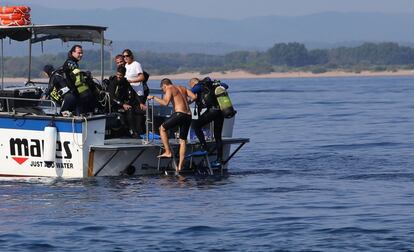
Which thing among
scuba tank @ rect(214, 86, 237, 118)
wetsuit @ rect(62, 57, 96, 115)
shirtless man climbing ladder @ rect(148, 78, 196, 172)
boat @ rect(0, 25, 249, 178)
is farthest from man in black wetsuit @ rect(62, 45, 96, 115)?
scuba tank @ rect(214, 86, 237, 118)

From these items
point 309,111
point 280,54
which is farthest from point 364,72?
point 309,111

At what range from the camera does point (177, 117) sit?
60.7ft

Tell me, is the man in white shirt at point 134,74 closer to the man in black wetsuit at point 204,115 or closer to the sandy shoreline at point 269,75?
the man in black wetsuit at point 204,115

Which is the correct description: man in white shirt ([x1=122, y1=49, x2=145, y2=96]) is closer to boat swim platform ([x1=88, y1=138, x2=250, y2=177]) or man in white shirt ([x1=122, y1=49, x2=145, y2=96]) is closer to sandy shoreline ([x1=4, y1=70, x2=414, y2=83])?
boat swim platform ([x1=88, y1=138, x2=250, y2=177])

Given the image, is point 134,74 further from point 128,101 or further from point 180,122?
point 180,122

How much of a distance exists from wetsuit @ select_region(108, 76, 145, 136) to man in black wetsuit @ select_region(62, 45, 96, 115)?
57 centimetres

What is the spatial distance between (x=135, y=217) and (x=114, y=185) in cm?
309

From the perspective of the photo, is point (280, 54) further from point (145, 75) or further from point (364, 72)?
point (145, 75)

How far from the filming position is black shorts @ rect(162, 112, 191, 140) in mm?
18453

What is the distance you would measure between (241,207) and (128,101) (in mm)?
4252

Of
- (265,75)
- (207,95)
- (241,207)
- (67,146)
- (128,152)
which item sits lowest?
(265,75)

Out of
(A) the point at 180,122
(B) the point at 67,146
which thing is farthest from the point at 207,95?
(B) the point at 67,146

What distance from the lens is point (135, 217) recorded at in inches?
576

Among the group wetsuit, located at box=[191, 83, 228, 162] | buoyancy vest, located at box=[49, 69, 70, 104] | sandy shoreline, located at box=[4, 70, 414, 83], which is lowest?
sandy shoreline, located at box=[4, 70, 414, 83]
